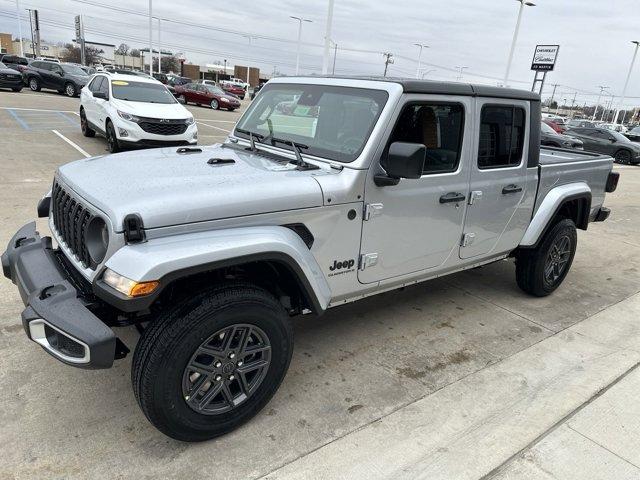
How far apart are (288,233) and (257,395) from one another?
0.93m

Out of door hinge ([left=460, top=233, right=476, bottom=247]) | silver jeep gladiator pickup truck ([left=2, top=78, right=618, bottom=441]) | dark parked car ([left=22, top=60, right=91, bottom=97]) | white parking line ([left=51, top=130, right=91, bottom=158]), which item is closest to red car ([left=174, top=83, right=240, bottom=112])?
dark parked car ([left=22, top=60, right=91, bottom=97])

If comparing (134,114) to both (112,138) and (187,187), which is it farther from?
(187,187)

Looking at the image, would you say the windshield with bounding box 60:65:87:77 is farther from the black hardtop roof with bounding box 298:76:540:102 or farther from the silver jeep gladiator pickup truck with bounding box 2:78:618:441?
the black hardtop roof with bounding box 298:76:540:102

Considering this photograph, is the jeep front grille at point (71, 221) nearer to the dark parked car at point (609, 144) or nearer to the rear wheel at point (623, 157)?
the dark parked car at point (609, 144)

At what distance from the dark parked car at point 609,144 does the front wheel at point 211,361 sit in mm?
21748

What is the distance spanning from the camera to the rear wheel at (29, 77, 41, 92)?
24156 millimetres

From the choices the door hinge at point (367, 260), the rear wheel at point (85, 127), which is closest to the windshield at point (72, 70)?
the rear wheel at point (85, 127)

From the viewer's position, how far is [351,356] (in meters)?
3.58

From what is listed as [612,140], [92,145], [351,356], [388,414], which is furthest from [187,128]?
[612,140]

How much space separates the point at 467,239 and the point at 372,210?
1154 mm

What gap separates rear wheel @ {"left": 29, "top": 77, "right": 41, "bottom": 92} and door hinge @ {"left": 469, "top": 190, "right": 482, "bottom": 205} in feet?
86.9

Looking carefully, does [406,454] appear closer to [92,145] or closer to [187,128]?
[187,128]

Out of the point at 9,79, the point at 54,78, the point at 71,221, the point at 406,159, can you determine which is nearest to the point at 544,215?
the point at 406,159

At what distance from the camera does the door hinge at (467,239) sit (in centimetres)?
377
